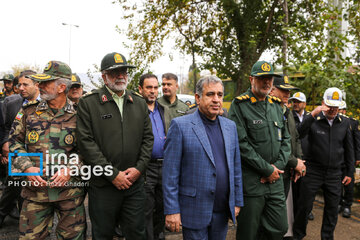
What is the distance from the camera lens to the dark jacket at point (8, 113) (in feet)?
14.3

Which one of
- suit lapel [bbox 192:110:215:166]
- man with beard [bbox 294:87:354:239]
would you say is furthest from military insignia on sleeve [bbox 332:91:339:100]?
suit lapel [bbox 192:110:215:166]

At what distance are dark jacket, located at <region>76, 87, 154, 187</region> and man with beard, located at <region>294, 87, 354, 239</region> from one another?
230 cm

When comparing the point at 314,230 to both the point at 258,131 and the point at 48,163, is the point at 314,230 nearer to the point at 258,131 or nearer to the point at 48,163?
the point at 258,131

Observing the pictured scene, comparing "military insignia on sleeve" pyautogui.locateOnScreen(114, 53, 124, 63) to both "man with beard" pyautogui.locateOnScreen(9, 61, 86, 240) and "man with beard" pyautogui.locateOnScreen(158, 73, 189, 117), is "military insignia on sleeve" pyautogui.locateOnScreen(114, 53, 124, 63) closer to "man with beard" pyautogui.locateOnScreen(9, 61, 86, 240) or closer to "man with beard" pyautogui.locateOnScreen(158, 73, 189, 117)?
"man with beard" pyautogui.locateOnScreen(9, 61, 86, 240)

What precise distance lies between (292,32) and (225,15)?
7.05 m

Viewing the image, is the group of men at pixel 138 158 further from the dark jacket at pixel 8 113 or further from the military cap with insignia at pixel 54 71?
the dark jacket at pixel 8 113

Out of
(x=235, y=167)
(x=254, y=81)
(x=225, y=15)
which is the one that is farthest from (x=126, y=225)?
(x=225, y=15)

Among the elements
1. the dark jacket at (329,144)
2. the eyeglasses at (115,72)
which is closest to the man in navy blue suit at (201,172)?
the eyeglasses at (115,72)

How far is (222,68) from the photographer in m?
13.0

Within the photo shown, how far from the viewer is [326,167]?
155 inches

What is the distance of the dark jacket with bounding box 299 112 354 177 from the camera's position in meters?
3.92

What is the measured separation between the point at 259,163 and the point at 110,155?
1.46 metres

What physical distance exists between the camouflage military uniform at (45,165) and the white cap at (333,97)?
122 inches

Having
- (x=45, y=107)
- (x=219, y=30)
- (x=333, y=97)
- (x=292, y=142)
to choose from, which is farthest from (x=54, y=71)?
(x=219, y=30)
